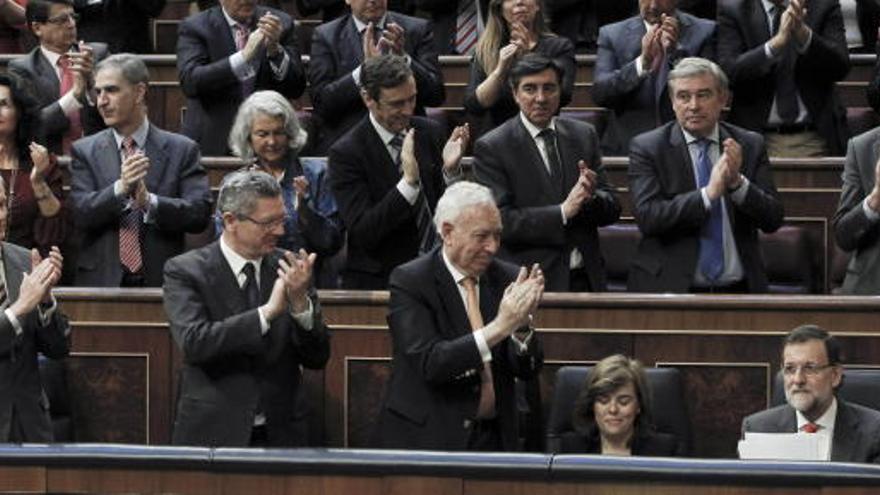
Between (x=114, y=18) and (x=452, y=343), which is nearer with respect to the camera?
(x=452, y=343)

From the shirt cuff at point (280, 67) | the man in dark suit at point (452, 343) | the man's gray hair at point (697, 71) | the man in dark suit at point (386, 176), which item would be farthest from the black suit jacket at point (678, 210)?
the shirt cuff at point (280, 67)

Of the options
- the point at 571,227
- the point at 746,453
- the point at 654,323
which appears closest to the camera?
the point at 746,453

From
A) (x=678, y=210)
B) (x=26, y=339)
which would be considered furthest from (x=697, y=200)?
(x=26, y=339)

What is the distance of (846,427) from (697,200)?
3.14 ft

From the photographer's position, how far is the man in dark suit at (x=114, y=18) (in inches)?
289

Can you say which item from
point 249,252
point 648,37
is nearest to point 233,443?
point 249,252

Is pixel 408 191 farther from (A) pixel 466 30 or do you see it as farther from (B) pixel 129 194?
(A) pixel 466 30

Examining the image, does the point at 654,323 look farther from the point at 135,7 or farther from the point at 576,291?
the point at 135,7

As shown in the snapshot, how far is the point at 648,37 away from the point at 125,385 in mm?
1796

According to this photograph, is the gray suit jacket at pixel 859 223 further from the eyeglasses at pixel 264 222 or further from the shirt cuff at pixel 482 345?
the eyeglasses at pixel 264 222

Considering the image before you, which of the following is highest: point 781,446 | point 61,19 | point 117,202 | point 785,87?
point 61,19

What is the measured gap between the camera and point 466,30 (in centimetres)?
720

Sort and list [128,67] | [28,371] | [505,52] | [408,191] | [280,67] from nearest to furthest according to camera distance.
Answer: [28,371], [408,191], [128,67], [505,52], [280,67]

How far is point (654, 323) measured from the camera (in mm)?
5160
